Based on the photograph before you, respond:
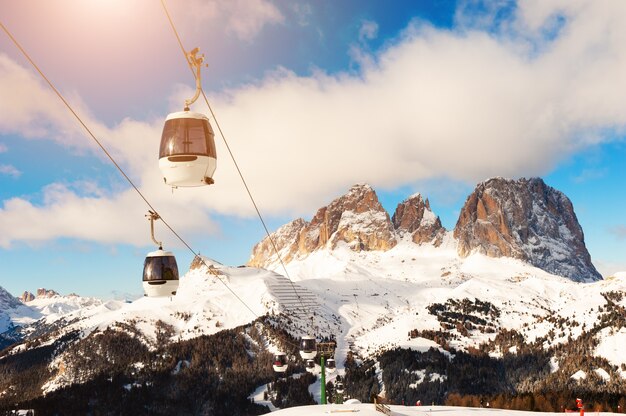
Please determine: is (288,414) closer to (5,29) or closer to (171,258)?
(171,258)

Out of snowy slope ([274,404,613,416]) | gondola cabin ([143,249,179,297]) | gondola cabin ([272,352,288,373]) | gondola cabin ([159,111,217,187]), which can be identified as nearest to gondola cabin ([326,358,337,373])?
gondola cabin ([272,352,288,373])

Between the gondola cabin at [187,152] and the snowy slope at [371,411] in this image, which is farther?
the snowy slope at [371,411]

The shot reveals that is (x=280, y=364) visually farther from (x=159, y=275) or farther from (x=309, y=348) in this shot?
(x=159, y=275)

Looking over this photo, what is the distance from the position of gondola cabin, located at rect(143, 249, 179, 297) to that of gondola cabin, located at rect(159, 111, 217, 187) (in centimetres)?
A: 606

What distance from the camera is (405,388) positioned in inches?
7333

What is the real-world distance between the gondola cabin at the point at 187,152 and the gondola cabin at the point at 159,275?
239 inches

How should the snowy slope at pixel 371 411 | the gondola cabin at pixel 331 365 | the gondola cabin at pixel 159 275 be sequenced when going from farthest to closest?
the gondola cabin at pixel 331 365, the snowy slope at pixel 371 411, the gondola cabin at pixel 159 275

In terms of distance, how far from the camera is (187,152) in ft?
45.3

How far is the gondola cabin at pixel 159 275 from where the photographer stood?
1897cm

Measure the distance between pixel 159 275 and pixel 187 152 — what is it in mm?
7125

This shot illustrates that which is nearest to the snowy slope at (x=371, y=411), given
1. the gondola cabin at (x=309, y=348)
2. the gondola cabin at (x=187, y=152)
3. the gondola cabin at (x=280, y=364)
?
the gondola cabin at (x=187, y=152)

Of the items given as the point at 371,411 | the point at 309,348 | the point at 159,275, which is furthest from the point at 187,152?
the point at 309,348

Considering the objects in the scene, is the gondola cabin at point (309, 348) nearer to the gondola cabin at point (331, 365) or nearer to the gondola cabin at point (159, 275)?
the gondola cabin at point (331, 365)

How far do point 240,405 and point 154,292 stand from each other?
193441 millimetres
